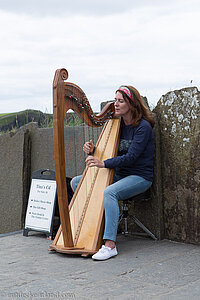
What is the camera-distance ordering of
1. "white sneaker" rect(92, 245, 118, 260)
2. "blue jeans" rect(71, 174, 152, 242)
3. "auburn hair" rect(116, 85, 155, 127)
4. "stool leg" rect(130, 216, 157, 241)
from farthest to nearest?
1. "stool leg" rect(130, 216, 157, 241)
2. "auburn hair" rect(116, 85, 155, 127)
3. "blue jeans" rect(71, 174, 152, 242)
4. "white sneaker" rect(92, 245, 118, 260)

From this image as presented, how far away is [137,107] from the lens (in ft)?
10.5

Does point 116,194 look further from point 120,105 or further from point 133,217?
point 120,105

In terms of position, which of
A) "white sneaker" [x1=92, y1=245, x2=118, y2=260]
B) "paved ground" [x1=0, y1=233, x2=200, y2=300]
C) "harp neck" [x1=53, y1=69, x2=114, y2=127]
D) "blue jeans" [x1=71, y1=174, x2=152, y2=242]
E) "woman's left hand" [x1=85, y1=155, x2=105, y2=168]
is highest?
"harp neck" [x1=53, y1=69, x2=114, y2=127]

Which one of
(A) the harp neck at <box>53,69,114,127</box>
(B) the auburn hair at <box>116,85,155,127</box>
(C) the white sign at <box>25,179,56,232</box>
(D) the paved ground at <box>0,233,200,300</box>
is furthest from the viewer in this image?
(C) the white sign at <box>25,179,56,232</box>

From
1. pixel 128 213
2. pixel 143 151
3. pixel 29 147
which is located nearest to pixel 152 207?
pixel 128 213

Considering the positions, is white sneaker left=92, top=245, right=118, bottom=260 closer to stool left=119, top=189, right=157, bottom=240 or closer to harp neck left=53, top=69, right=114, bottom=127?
stool left=119, top=189, right=157, bottom=240

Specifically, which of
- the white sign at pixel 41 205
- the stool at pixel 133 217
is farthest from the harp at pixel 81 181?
the white sign at pixel 41 205

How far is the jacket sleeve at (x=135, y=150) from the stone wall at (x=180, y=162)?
250 millimetres

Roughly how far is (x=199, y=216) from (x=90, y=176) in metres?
0.89

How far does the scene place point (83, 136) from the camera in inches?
168

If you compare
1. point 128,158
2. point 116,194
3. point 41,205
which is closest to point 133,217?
point 116,194

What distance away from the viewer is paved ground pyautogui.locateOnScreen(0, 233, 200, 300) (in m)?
2.16

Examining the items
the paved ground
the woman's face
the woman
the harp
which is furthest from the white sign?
the woman's face

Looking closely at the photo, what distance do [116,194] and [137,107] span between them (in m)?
0.71
